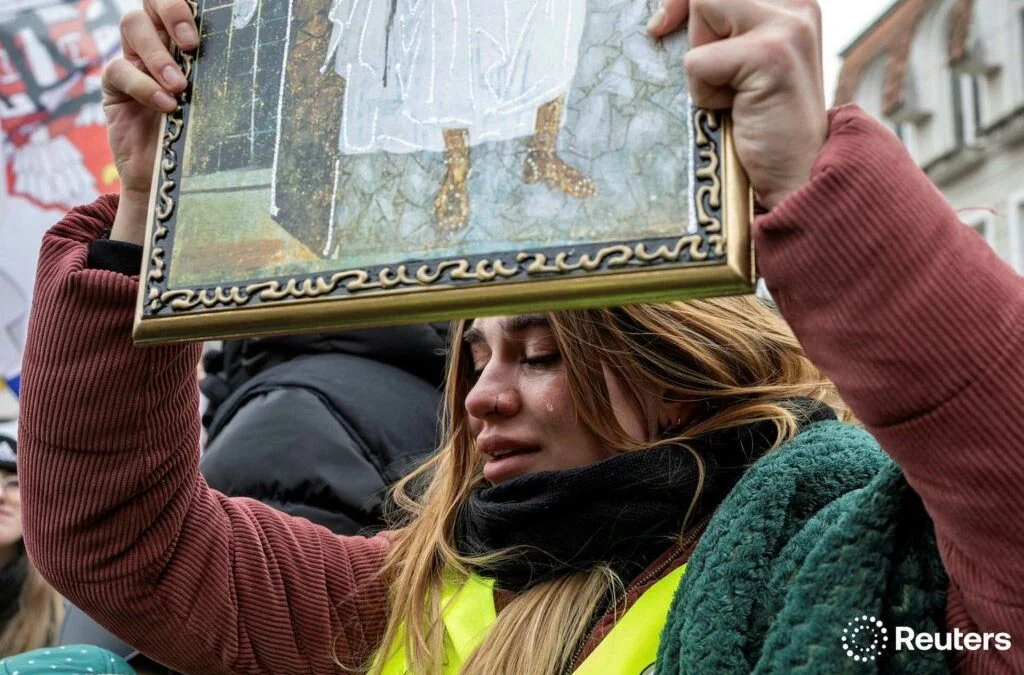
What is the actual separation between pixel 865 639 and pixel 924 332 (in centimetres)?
30

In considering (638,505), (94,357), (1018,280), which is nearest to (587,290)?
(1018,280)

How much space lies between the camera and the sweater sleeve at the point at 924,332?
1.13 m

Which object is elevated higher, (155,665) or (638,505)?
(638,505)

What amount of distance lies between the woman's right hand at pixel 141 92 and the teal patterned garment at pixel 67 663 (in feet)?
1.91

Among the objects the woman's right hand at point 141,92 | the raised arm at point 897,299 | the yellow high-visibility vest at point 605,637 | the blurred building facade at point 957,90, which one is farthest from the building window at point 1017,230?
the raised arm at point 897,299

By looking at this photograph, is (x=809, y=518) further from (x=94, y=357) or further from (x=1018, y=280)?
(x=94, y=357)

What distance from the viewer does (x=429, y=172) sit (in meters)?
1.38

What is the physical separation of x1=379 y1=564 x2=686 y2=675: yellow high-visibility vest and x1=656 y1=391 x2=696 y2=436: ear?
261mm

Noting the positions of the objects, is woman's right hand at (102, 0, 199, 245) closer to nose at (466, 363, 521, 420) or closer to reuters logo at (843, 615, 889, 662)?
nose at (466, 363, 521, 420)

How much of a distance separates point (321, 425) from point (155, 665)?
0.53 metres

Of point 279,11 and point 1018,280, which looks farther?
point 279,11

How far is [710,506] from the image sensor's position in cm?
170

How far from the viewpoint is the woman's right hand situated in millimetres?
1553

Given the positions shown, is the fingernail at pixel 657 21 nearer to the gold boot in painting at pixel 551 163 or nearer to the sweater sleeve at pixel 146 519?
the gold boot in painting at pixel 551 163
